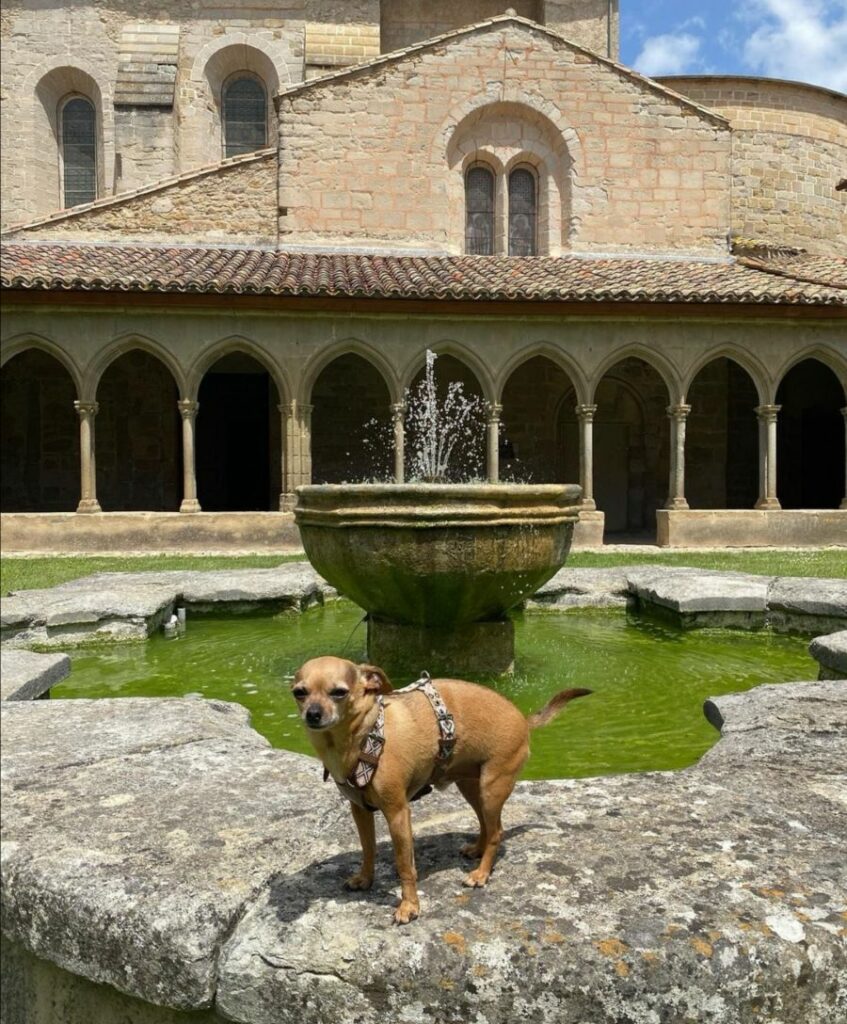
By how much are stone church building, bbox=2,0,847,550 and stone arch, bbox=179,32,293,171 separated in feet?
0.19

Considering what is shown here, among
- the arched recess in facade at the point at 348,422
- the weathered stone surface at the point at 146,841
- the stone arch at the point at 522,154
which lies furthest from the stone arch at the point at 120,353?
the weathered stone surface at the point at 146,841

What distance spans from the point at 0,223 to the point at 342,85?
8.80 meters

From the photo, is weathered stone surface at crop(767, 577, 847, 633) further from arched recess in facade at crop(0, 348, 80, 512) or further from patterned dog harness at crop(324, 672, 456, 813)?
arched recess in facade at crop(0, 348, 80, 512)

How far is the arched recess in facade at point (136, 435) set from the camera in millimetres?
17203

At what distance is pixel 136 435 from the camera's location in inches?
681

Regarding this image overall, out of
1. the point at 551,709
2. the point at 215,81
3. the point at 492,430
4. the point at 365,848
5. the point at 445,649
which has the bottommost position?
the point at 445,649

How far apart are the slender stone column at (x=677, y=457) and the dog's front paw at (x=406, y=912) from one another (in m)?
12.9

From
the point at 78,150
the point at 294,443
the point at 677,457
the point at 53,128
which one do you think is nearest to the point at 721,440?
the point at 677,457

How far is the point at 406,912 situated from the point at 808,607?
4967 millimetres

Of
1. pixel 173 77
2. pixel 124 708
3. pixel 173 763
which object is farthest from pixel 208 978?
pixel 173 77

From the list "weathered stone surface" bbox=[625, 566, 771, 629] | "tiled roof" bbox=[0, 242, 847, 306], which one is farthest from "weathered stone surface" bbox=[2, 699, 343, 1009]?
"tiled roof" bbox=[0, 242, 847, 306]

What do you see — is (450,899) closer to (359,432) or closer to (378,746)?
(378,746)

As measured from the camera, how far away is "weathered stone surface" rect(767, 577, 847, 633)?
229 inches

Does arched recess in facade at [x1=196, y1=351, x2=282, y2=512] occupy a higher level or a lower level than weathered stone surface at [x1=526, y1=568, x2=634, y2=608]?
higher
